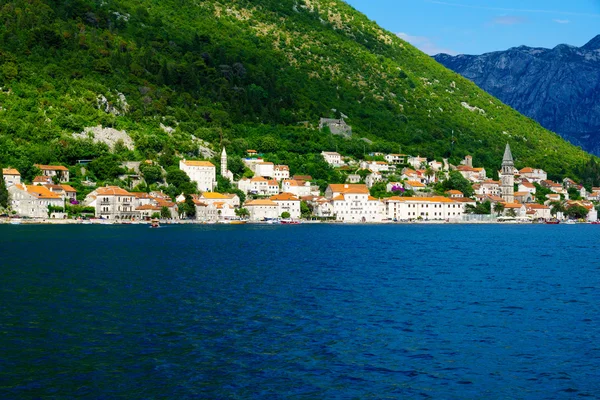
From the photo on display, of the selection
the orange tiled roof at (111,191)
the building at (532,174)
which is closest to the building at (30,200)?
the orange tiled roof at (111,191)

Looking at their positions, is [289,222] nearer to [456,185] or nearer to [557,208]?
[456,185]

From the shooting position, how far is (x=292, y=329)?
24.1 meters

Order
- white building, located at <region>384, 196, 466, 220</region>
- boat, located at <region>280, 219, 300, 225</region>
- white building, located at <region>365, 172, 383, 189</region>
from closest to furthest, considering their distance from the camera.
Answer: boat, located at <region>280, 219, 300, 225</region>, white building, located at <region>384, 196, 466, 220</region>, white building, located at <region>365, 172, 383, 189</region>

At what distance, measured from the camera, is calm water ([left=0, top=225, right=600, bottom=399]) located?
17.9m

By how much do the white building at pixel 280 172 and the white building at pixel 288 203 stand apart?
33.9 ft

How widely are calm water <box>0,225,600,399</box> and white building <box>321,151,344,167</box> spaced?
92368 millimetres

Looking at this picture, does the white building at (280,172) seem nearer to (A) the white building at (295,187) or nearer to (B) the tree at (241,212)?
(A) the white building at (295,187)

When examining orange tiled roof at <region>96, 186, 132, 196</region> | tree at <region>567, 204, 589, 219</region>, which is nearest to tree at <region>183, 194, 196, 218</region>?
orange tiled roof at <region>96, 186, 132, 196</region>

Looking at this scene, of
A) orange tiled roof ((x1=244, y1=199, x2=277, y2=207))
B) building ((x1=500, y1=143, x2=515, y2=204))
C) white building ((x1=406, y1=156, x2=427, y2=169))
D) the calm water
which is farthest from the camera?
white building ((x1=406, y1=156, x2=427, y2=169))

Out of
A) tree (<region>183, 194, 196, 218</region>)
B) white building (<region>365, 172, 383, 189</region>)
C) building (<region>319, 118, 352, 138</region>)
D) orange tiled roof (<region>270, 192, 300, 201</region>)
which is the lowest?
tree (<region>183, 194, 196, 218</region>)

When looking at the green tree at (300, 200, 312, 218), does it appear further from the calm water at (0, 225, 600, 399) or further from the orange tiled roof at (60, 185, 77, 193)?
the calm water at (0, 225, 600, 399)

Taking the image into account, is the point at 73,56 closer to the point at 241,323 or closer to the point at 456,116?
the point at 456,116

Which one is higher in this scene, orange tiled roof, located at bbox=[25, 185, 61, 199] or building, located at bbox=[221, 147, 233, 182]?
building, located at bbox=[221, 147, 233, 182]

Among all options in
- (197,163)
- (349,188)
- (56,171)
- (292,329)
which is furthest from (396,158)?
(292,329)
